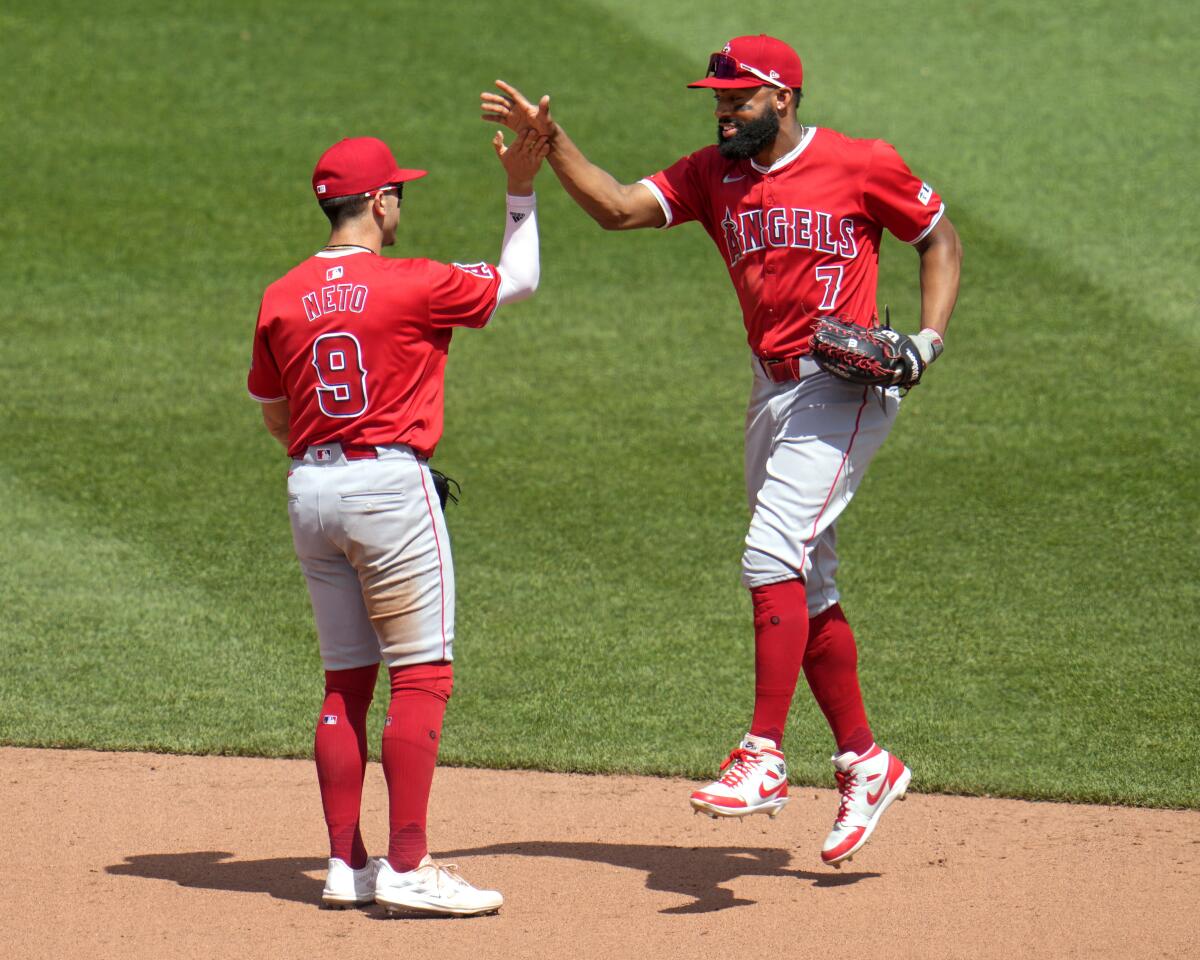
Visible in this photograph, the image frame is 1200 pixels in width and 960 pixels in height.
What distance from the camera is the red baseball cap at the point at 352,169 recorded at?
4.42 m

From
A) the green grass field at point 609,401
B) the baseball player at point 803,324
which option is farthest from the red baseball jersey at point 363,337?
the green grass field at point 609,401

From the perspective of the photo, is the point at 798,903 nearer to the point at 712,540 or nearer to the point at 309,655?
the point at 309,655

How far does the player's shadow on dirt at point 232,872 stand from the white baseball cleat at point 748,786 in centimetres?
110

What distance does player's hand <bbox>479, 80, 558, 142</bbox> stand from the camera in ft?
16.1

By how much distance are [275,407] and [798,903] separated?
1950 millimetres

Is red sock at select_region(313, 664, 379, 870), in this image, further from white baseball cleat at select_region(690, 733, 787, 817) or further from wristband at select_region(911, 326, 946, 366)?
wristband at select_region(911, 326, 946, 366)

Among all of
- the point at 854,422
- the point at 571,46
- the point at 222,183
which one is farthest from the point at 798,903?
the point at 571,46

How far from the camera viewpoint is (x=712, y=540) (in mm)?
8219

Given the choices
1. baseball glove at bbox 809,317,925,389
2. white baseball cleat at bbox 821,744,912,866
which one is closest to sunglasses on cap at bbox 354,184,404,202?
baseball glove at bbox 809,317,925,389

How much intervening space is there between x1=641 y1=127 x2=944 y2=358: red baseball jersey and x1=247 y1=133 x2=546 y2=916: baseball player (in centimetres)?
75

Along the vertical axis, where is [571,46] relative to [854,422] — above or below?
above

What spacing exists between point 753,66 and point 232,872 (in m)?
2.68

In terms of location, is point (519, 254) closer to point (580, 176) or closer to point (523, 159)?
point (523, 159)

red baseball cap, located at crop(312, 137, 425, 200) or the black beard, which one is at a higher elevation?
the black beard
